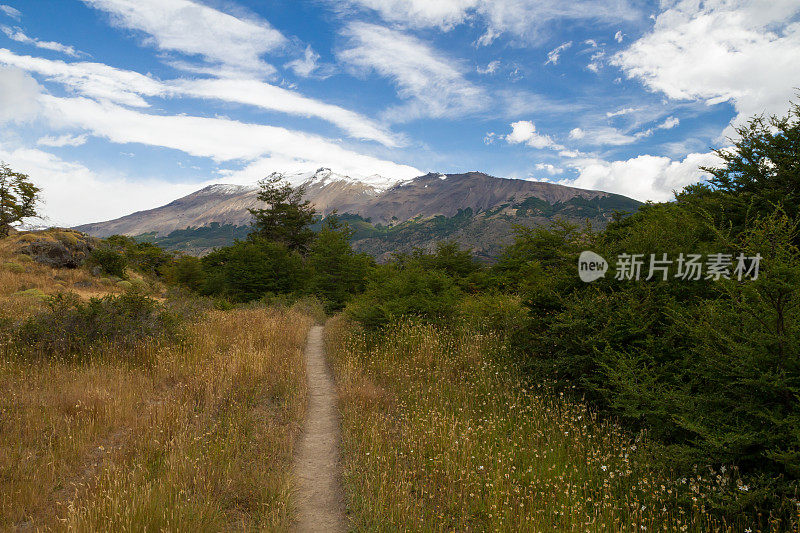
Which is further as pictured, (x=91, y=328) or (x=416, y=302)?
(x=416, y=302)

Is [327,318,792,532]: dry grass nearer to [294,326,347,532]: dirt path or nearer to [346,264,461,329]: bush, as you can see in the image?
[294,326,347,532]: dirt path

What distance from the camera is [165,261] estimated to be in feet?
148

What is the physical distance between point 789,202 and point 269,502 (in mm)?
12121

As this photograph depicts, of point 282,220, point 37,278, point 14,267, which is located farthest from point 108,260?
point 282,220

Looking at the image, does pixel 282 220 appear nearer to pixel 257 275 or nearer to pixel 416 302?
pixel 257 275

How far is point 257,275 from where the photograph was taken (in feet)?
91.6

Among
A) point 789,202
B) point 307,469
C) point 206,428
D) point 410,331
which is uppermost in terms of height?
point 789,202

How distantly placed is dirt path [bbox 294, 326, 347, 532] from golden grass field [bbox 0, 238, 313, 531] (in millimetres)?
232

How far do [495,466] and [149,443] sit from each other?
15.0 feet

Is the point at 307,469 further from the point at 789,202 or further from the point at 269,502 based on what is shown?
the point at 789,202

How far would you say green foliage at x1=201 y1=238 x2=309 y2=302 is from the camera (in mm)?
27969

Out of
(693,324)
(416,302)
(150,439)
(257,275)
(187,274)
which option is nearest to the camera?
(150,439)

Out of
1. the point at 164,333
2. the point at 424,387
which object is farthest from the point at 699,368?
the point at 164,333

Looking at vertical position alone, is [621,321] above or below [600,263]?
below
